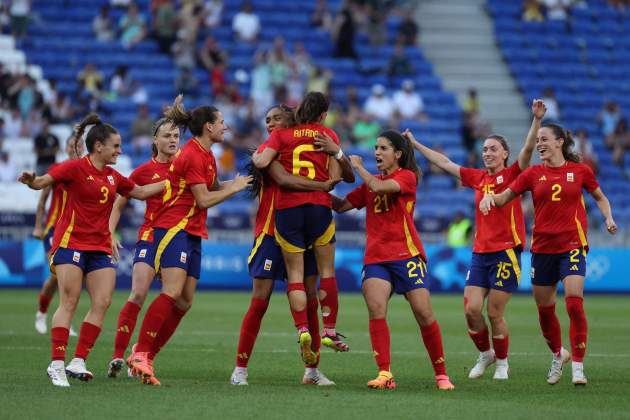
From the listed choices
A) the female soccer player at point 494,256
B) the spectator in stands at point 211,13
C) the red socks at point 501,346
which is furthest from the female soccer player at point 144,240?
the spectator in stands at point 211,13

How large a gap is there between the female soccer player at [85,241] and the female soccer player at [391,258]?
2.29 m

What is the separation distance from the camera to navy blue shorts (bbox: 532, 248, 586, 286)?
11742 mm

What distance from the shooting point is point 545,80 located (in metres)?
36.2

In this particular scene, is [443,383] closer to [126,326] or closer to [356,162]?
[356,162]

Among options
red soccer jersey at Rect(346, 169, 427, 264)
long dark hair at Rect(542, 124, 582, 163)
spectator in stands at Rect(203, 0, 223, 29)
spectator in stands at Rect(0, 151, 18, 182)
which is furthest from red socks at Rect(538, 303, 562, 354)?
spectator in stands at Rect(203, 0, 223, 29)

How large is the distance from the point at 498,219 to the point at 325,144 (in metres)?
2.41

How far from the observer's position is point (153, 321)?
11195 mm

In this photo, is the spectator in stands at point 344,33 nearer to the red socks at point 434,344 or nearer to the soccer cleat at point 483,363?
the soccer cleat at point 483,363

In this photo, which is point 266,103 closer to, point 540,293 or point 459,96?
point 459,96

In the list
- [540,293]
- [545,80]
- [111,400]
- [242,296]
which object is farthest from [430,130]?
[111,400]

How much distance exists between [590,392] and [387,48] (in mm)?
24785

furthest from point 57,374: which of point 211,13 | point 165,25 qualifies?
point 211,13

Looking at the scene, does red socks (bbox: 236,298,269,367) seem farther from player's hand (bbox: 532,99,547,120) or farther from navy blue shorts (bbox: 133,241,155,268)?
player's hand (bbox: 532,99,547,120)

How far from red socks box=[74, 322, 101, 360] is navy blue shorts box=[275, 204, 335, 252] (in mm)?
1857
